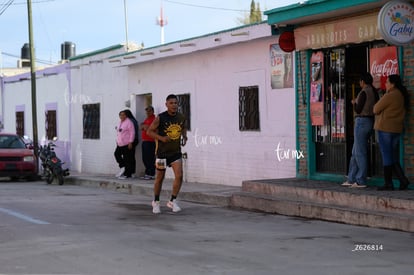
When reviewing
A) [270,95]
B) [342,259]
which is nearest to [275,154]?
[270,95]

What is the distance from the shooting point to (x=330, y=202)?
37.6 feet

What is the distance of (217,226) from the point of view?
10.5 metres

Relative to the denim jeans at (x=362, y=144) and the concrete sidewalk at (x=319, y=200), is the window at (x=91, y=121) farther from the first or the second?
the denim jeans at (x=362, y=144)

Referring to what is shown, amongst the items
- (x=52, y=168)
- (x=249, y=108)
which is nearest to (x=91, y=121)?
(x=52, y=168)

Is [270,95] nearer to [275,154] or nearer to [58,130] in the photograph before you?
[275,154]

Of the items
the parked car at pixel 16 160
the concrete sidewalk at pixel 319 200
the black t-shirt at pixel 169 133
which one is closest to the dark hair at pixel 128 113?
the parked car at pixel 16 160

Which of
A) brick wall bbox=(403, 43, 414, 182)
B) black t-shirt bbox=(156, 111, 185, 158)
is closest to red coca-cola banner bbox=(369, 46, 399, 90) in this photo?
brick wall bbox=(403, 43, 414, 182)

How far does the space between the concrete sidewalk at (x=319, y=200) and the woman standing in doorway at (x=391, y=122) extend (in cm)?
33

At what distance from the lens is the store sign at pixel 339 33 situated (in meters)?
12.0

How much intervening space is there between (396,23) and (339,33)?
1993mm

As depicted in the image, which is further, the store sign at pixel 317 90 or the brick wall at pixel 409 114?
the store sign at pixel 317 90

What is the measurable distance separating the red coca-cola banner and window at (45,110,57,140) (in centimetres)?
1689

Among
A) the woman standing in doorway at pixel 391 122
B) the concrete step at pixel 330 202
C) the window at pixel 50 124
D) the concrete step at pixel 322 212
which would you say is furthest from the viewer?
the window at pixel 50 124

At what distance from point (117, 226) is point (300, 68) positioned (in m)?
5.37
